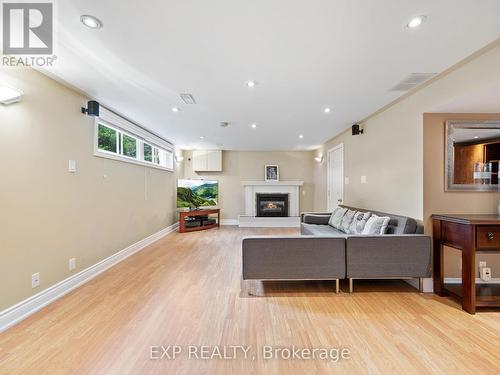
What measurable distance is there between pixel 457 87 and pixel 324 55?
1.39 metres

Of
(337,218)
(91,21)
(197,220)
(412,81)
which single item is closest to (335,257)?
(337,218)

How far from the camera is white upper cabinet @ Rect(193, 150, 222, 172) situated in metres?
7.75

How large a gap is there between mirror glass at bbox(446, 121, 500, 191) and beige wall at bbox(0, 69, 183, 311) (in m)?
4.43

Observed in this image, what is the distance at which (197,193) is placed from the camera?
7730 millimetres

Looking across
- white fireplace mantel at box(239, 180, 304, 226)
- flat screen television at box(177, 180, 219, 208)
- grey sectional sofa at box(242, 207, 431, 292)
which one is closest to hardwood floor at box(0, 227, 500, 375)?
grey sectional sofa at box(242, 207, 431, 292)

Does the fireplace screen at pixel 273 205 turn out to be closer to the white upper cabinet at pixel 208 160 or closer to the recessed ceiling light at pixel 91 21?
the white upper cabinet at pixel 208 160

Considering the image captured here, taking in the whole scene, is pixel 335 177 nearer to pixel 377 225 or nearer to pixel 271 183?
pixel 271 183

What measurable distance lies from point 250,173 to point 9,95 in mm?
6328

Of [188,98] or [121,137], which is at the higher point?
[188,98]

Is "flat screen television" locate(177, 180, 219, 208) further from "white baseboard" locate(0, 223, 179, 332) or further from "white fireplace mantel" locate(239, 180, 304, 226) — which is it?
"white baseboard" locate(0, 223, 179, 332)

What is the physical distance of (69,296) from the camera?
2.70 metres

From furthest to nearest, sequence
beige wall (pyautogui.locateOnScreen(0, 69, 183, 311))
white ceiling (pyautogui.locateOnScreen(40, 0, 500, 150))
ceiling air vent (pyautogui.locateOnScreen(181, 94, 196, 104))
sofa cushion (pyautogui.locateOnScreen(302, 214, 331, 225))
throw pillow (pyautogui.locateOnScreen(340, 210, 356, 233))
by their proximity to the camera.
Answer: sofa cushion (pyautogui.locateOnScreen(302, 214, 331, 225))
throw pillow (pyautogui.locateOnScreen(340, 210, 356, 233))
ceiling air vent (pyautogui.locateOnScreen(181, 94, 196, 104))
beige wall (pyautogui.locateOnScreen(0, 69, 183, 311))
white ceiling (pyautogui.locateOnScreen(40, 0, 500, 150))

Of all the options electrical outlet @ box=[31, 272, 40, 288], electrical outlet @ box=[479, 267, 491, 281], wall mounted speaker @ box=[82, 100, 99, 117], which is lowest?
electrical outlet @ box=[479, 267, 491, 281]

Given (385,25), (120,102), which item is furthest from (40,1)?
(385,25)
